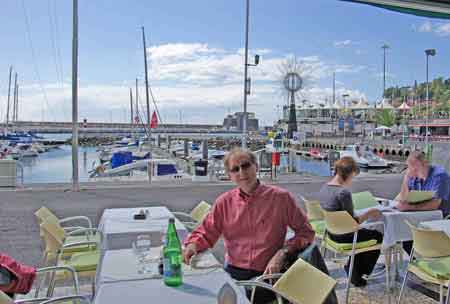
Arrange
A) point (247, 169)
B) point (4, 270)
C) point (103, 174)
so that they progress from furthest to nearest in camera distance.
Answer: point (103, 174)
point (247, 169)
point (4, 270)

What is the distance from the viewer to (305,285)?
7.20 feet

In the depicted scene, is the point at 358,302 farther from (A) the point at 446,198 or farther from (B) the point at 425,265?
(A) the point at 446,198

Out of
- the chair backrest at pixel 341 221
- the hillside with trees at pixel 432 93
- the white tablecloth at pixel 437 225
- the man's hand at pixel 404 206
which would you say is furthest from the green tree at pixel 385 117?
the chair backrest at pixel 341 221

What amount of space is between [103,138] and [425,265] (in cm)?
7544

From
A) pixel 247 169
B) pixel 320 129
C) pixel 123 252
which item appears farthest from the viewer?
pixel 320 129

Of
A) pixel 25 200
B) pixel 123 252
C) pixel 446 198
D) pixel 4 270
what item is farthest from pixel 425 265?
pixel 25 200

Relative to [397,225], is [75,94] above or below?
above

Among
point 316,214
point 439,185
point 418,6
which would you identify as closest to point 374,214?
point 316,214

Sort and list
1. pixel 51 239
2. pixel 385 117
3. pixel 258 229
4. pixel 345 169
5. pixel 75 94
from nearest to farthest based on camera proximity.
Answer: pixel 258 229
pixel 51 239
pixel 345 169
pixel 75 94
pixel 385 117

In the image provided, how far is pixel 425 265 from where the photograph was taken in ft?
10.8

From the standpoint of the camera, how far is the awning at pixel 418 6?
2322 mm

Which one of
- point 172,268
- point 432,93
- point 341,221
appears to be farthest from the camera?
point 432,93

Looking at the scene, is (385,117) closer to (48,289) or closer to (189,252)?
(48,289)

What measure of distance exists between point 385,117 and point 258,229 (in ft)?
248
